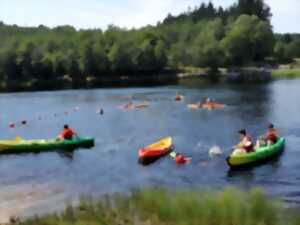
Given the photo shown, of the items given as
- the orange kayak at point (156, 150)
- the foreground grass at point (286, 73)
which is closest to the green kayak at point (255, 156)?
the orange kayak at point (156, 150)

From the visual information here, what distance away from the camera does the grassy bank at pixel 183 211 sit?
1574 centimetres

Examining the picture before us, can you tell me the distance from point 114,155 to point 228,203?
70.0 ft

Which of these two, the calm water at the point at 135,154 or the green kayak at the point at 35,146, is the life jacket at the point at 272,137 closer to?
the calm water at the point at 135,154

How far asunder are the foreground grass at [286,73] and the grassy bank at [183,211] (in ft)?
344

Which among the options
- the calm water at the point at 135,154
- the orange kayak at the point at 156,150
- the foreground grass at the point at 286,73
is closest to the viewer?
the calm water at the point at 135,154

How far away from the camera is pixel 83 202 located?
1953 cm

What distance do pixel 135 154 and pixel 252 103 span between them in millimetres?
31746

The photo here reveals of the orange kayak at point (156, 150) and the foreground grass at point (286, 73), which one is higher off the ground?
the foreground grass at point (286, 73)

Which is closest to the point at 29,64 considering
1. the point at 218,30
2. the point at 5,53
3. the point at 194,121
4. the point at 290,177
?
the point at 5,53

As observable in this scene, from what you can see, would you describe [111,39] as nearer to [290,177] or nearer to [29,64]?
[29,64]

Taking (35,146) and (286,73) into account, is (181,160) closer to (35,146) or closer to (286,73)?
(35,146)

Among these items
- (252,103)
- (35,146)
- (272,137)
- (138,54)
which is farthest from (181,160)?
(138,54)

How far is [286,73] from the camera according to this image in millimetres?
121562

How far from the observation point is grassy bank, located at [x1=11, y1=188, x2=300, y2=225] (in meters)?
15.7
